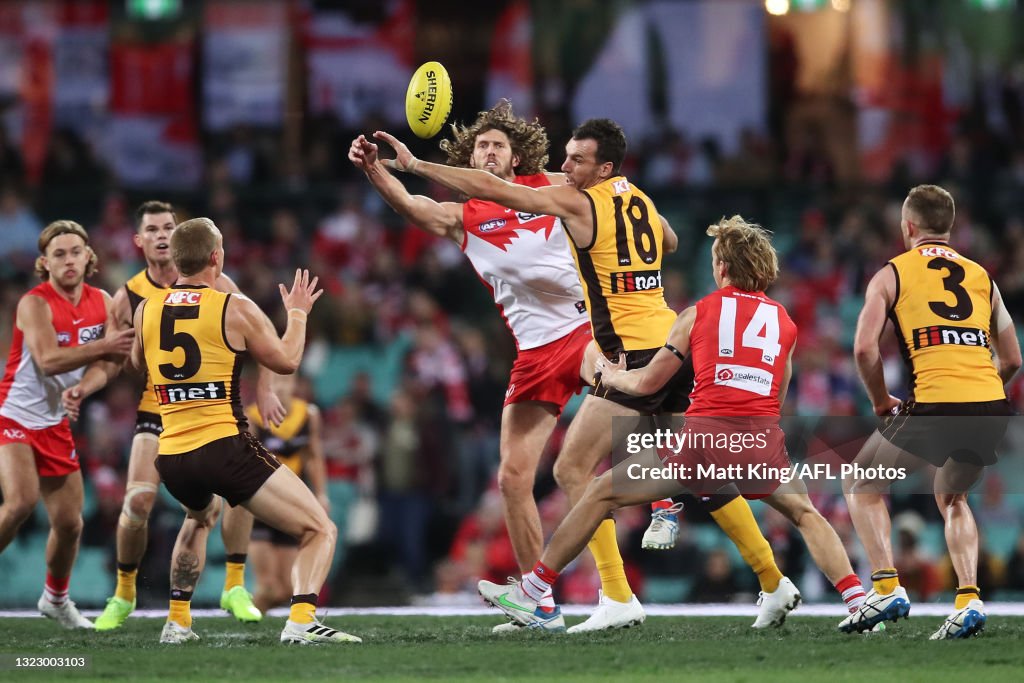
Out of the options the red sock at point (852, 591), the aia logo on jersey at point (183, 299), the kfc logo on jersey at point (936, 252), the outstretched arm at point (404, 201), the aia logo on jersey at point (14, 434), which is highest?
the outstretched arm at point (404, 201)

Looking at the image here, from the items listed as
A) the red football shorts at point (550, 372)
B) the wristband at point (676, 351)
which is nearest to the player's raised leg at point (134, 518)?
the red football shorts at point (550, 372)

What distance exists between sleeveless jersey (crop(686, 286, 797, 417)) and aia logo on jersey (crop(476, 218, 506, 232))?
5.31ft

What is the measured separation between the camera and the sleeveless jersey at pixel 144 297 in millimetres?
8641

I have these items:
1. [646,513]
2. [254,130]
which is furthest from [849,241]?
[254,130]

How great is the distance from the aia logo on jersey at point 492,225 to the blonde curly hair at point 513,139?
48cm

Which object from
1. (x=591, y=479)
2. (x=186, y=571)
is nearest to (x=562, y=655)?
(x=591, y=479)

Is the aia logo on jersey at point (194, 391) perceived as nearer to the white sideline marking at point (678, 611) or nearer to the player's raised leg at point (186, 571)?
the player's raised leg at point (186, 571)

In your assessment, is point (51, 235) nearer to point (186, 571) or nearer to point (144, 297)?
point (144, 297)

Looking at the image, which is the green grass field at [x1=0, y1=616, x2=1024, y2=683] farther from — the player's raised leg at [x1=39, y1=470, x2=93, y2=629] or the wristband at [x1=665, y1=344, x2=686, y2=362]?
the wristband at [x1=665, y1=344, x2=686, y2=362]

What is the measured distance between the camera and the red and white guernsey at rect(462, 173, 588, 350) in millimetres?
8242

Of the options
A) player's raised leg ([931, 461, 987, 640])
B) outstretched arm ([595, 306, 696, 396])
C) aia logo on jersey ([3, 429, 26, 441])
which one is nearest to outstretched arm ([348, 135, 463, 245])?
outstretched arm ([595, 306, 696, 396])

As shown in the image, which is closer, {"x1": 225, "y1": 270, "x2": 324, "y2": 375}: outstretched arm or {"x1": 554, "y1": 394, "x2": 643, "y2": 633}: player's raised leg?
{"x1": 225, "y1": 270, "x2": 324, "y2": 375}: outstretched arm

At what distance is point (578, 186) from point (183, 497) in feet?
8.99

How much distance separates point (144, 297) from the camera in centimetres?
871
